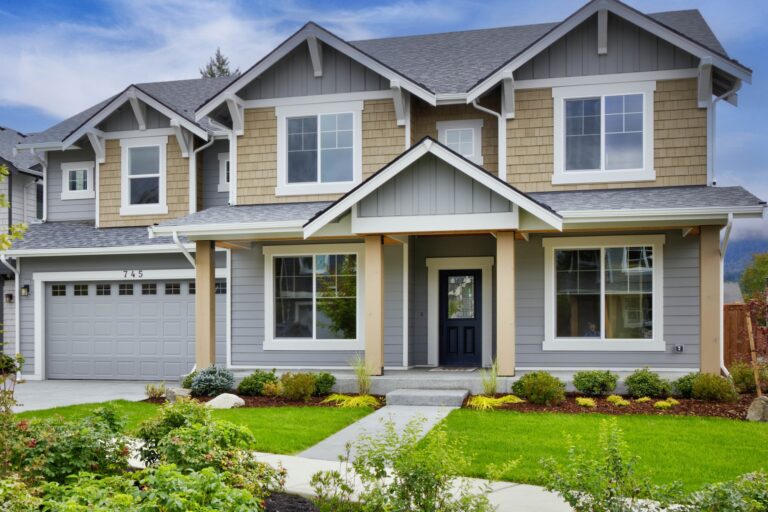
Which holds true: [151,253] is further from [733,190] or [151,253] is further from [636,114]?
[733,190]

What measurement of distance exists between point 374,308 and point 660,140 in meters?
6.04

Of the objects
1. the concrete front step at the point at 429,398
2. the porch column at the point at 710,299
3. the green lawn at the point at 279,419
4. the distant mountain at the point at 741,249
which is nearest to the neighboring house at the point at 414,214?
the porch column at the point at 710,299

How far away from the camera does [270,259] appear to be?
49.4ft

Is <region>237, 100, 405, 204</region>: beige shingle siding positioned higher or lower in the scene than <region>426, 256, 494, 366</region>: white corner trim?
higher

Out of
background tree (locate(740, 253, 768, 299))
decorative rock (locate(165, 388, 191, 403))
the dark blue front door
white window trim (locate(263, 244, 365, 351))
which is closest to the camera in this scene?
decorative rock (locate(165, 388, 191, 403))

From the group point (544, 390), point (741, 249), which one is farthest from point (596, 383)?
point (741, 249)

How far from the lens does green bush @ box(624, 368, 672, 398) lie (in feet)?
38.2

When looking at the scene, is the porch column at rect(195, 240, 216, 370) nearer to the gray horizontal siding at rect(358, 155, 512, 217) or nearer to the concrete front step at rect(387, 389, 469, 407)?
the gray horizontal siding at rect(358, 155, 512, 217)

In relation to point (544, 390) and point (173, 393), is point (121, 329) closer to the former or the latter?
point (173, 393)

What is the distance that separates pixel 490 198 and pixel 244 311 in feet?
19.4

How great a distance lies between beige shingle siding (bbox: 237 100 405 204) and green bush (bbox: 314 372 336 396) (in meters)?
3.86

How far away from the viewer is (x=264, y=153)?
15266mm

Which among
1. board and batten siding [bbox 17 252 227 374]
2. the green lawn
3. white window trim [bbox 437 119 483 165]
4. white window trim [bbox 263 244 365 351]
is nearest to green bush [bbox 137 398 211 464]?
the green lawn

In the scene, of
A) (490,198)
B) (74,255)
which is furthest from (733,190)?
(74,255)
